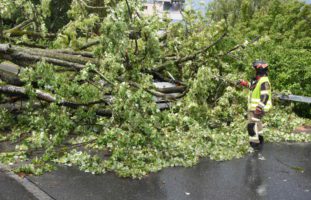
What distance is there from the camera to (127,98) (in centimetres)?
594

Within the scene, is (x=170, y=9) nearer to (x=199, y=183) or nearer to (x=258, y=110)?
(x=258, y=110)

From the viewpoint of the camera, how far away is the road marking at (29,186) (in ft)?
15.0

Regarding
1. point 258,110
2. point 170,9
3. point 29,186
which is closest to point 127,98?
point 29,186

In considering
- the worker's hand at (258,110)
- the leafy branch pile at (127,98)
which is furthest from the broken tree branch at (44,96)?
the worker's hand at (258,110)

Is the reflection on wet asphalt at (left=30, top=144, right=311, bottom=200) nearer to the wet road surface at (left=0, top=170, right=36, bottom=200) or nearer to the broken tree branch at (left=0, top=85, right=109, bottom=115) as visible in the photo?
the wet road surface at (left=0, top=170, right=36, bottom=200)

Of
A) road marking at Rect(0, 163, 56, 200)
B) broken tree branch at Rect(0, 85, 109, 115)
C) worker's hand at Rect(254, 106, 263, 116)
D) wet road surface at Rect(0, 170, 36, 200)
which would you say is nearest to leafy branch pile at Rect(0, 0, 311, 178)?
broken tree branch at Rect(0, 85, 109, 115)

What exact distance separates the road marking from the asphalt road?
68 millimetres

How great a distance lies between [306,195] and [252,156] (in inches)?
60.3

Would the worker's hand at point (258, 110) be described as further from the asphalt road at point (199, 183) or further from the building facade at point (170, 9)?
the building facade at point (170, 9)

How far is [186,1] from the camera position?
879 cm

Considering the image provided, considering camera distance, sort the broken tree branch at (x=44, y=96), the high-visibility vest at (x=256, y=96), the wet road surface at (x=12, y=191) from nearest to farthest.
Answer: the wet road surface at (x=12, y=191) < the broken tree branch at (x=44, y=96) < the high-visibility vest at (x=256, y=96)

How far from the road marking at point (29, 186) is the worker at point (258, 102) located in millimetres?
3643

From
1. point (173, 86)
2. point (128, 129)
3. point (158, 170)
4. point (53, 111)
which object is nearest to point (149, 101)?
point (128, 129)

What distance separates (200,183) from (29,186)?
213cm
